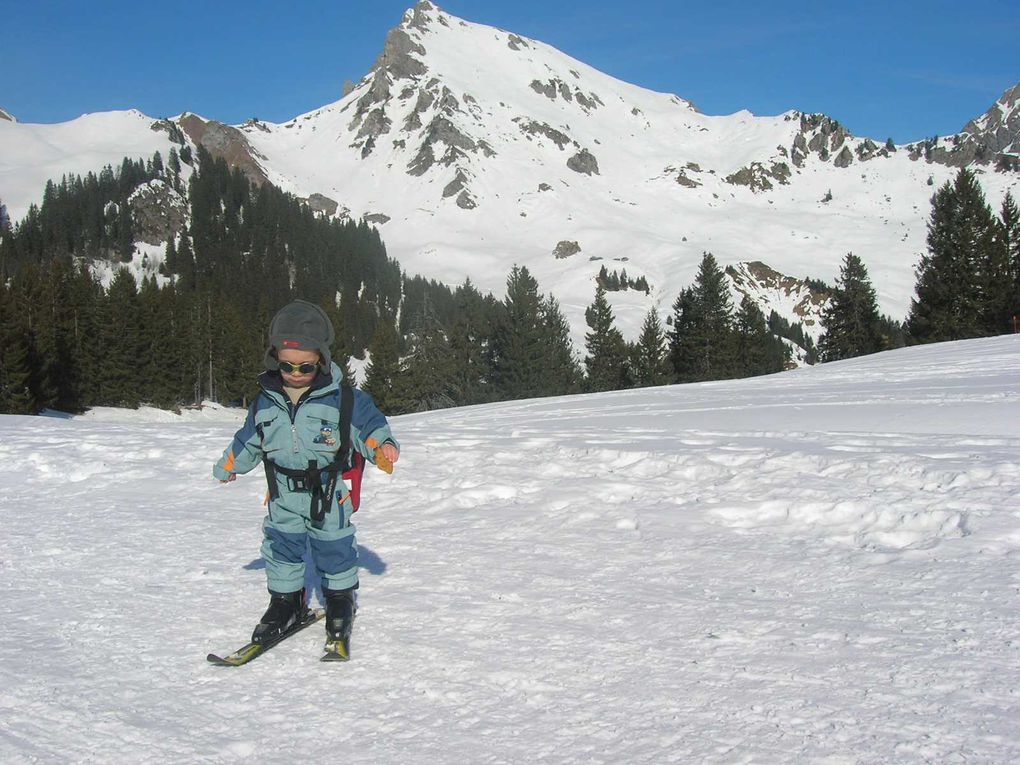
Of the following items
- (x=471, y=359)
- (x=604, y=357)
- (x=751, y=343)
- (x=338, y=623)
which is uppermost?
(x=471, y=359)

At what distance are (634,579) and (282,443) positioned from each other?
2542 mm

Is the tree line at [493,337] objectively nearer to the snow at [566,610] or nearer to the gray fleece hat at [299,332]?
the snow at [566,610]

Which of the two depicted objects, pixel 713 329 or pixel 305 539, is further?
pixel 713 329

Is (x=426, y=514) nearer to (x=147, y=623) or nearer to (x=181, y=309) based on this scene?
(x=147, y=623)

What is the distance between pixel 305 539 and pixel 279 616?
1.55 ft

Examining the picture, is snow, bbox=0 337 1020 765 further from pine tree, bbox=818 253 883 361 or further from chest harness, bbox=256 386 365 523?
pine tree, bbox=818 253 883 361

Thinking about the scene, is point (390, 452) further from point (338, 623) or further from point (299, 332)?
point (338, 623)

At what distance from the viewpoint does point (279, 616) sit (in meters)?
4.59

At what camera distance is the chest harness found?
14.7 feet

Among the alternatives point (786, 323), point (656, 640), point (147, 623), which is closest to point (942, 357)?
point (656, 640)

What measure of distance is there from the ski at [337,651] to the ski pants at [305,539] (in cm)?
34

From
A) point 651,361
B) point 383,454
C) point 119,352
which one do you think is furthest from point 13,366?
point 383,454

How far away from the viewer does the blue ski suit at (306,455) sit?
4.54 metres

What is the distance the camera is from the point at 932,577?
486 cm
